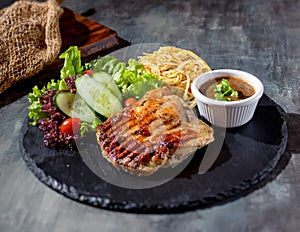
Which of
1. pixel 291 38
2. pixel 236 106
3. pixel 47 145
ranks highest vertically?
pixel 236 106

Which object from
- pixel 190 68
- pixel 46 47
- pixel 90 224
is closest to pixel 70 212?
pixel 90 224

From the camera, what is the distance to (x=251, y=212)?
414 centimetres

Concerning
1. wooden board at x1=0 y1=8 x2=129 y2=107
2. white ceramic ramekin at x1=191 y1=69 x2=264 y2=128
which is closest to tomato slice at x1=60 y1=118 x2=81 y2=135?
white ceramic ramekin at x1=191 y1=69 x2=264 y2=128

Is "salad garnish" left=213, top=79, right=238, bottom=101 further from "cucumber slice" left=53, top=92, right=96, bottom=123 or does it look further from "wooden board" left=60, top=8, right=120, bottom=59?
"wooden board" left=60, top=8, right=120, bottom=59

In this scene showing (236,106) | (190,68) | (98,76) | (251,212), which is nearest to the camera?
(251,212)

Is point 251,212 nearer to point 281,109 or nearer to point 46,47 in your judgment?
point 281,109

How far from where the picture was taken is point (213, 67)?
6.64 metres

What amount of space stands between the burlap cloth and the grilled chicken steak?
2.15 metres

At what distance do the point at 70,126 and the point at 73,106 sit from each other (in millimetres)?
355

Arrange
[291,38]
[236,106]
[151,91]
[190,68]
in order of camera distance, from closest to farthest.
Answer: [236,106] < [151,91] < [190,68] < [291,38]

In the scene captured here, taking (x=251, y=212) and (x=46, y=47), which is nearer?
(x=251, y=212)

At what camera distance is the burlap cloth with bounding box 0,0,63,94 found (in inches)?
254

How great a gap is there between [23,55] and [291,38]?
167 inches

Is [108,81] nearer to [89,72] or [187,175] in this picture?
[89,72]
